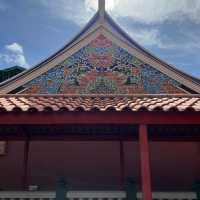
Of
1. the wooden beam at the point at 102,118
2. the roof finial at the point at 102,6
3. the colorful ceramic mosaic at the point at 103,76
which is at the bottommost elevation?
the wooden beam at the point at 102,118

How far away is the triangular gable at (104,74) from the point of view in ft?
25.7

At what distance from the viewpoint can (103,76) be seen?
8047 mm

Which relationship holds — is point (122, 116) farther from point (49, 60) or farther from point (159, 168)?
point (159, 168)

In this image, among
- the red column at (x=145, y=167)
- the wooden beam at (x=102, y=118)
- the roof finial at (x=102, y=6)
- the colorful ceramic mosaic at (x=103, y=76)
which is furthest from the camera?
the roof finial at (x=102, y=6)

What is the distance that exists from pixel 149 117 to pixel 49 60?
352 centimetres

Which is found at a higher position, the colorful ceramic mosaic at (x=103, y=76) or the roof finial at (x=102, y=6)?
the roof finial at (x=102, y=6)

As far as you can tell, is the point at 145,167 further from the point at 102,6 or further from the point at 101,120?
the point at 102,6

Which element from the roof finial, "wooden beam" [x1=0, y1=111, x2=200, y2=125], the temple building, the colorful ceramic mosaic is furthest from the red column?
the roof finial

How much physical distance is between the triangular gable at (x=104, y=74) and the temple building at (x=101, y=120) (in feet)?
0.08

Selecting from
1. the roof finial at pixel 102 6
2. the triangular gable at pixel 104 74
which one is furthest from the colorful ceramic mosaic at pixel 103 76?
the roof finial at pixel 102 6

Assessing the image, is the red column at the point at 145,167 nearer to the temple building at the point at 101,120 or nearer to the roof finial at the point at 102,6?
the temple building at the point at 101,120

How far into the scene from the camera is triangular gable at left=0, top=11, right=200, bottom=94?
7836mm

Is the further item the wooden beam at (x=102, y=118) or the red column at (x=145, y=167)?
the wooden beam at (x=102, y=118)

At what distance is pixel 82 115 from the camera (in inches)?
222
